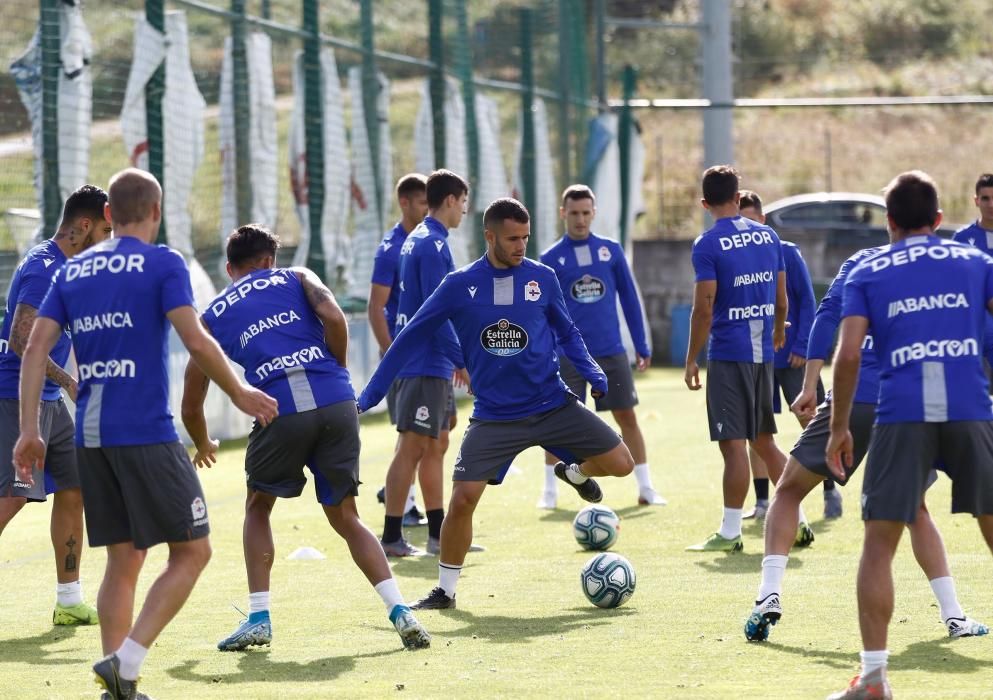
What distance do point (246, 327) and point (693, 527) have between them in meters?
4.25

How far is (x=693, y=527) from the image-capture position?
1018cm

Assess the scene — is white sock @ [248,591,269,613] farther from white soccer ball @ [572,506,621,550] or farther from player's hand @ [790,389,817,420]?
white soccer ball @ [572,506,621,550]

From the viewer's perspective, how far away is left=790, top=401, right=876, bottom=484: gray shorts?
670cm

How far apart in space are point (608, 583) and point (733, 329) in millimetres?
2278

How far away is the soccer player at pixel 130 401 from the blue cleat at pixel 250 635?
1048 millimetres

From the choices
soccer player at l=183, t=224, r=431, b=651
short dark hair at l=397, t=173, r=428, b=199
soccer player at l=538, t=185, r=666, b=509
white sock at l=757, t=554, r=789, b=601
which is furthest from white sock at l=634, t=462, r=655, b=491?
soccer player at l=183, t=224, r=431, b=651

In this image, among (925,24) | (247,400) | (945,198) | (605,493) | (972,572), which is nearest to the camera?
(247,400)

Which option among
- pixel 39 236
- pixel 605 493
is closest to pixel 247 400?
pixel 605 493

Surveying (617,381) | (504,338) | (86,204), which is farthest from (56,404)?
(617,381)

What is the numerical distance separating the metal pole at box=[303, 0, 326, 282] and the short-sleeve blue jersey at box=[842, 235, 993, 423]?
12.1m

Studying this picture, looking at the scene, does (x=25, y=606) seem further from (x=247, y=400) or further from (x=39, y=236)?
(x=39, y=236)

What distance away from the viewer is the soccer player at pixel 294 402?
6793 mm

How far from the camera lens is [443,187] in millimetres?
9148

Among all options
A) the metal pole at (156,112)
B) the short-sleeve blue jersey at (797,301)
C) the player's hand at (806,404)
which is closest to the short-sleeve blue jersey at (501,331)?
the player's hand at (806,404)
